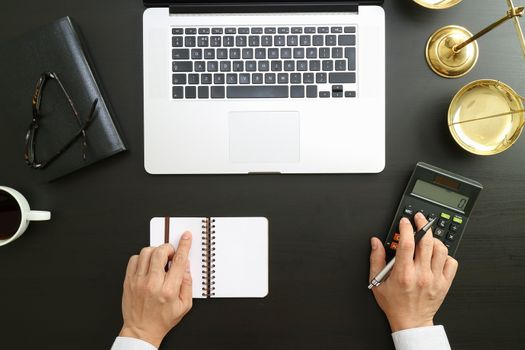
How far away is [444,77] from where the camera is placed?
0.76 m

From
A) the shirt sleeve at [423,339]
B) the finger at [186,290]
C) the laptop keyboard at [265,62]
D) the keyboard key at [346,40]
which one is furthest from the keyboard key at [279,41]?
the shirt sleeve at [423,339]

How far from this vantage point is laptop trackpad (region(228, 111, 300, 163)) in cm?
74

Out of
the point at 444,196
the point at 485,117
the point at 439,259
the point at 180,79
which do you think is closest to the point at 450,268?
the point at 439,259

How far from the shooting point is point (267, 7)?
2.40 ft

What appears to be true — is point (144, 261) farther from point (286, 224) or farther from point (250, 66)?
point (250, 66)

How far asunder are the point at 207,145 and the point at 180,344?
0.37 meters

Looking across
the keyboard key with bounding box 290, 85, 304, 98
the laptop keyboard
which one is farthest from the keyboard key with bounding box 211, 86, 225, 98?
the keyboard key with bounding box 290, 85, 304, 98

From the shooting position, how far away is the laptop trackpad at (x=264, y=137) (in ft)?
2.42

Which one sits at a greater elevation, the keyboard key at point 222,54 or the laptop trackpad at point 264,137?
the keyboard key at point 222,54

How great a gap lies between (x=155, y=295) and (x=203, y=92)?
37 centimetres

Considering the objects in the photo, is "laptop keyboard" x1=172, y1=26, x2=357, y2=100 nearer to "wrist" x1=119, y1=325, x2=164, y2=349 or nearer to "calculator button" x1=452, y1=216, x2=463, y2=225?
"calculator button" x1=452, y1=216, x2=463, y2=225

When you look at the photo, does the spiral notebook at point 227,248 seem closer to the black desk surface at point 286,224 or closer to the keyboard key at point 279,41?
the black desk surface at point 286,224

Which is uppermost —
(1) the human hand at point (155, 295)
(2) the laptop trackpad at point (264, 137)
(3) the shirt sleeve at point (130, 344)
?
(2) the laptop trackpad at point (264, 137)

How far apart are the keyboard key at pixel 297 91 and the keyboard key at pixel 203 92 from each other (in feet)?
0.49
